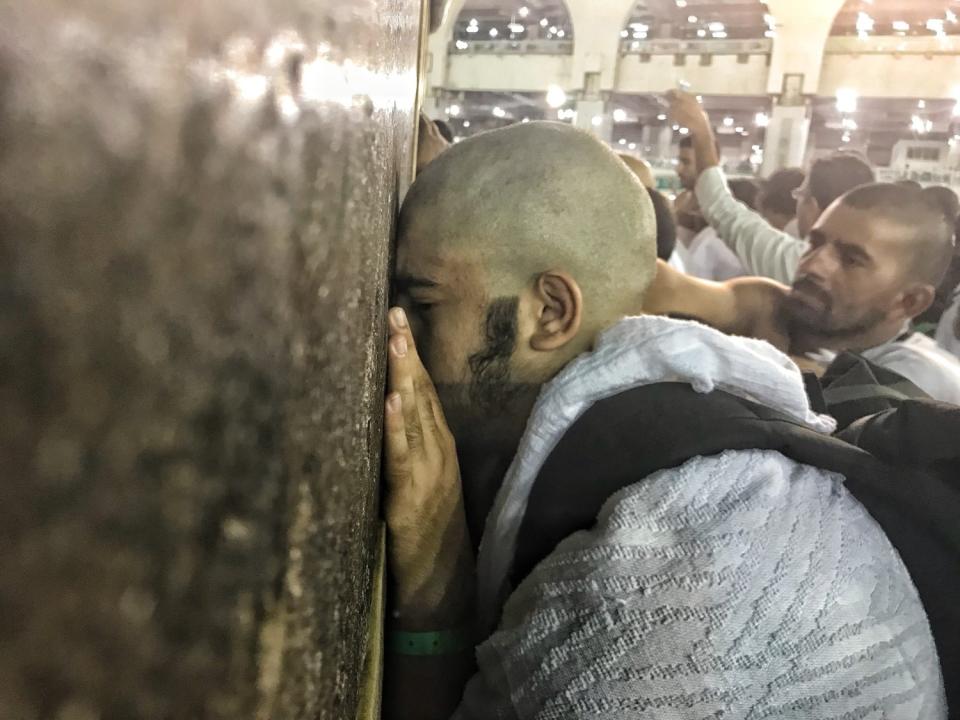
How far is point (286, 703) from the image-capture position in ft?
0.58

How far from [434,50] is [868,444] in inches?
180

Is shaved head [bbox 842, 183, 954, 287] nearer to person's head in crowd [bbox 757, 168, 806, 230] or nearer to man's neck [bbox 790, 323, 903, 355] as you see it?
man's neck [bbox 790, 323, 903, 355]

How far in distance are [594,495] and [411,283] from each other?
1.11 ft

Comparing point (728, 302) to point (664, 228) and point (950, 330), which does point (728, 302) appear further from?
point (950, 330)

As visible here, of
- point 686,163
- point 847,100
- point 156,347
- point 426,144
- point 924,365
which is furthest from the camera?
point 847,100

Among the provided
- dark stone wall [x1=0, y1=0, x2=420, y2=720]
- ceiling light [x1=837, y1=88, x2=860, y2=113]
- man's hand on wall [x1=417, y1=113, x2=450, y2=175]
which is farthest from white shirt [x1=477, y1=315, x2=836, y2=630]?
ceiling light [x1=837, y1=88, x2=860, y2=113]

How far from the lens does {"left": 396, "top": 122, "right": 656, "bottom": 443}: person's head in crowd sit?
2.85 ft

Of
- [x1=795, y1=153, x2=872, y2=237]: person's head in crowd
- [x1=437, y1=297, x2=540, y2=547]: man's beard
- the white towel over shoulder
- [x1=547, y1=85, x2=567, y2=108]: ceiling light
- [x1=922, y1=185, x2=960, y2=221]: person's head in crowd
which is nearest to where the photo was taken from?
the white towel over shoulder

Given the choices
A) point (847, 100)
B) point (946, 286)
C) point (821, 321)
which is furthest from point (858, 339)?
point (847, 100)

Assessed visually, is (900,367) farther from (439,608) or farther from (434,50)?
(434,50)

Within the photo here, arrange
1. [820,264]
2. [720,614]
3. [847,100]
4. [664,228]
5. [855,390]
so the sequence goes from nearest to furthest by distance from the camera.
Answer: [720,614]
[855,390]
[820,264]
[664,228]
[847,100]

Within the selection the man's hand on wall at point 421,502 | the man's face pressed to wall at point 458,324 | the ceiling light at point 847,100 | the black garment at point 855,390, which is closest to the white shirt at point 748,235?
the black garment at point 855,390

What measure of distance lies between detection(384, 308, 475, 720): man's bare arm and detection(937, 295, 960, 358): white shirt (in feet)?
6.61

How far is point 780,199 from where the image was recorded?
3346 mm
